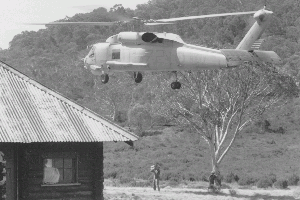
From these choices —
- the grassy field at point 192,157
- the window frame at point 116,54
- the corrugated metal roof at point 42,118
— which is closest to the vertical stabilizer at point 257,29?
the window frame at point 116,54

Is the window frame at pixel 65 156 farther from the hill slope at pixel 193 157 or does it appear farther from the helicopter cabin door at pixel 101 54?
the hill slope at pixel 193 157

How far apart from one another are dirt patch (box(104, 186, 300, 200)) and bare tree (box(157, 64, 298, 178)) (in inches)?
92.1

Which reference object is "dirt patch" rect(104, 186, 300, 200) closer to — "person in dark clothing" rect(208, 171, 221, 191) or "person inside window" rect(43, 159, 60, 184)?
"person in dark clothing" rect(208, 171, 221, 191)

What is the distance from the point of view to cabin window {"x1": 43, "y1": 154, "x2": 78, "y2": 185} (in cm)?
2443

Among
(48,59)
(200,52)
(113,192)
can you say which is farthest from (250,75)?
(48,59)

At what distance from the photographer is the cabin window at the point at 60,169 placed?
24.4m

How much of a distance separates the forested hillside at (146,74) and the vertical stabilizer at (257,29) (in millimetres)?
4436

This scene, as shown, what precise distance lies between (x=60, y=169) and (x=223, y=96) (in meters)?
18.9

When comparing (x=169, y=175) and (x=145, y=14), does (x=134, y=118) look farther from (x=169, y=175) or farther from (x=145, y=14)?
(x=145, y=14)

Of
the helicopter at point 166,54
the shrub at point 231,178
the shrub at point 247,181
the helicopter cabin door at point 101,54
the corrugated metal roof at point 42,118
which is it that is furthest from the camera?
the shrub at point 231,178

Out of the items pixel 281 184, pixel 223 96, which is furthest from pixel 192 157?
pixel 223 96

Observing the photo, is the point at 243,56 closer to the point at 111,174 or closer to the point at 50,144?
the point at 50,144

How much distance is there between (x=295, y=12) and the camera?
133 m

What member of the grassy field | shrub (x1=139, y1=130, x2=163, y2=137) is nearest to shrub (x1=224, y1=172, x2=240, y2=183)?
the grassy field
